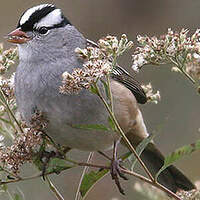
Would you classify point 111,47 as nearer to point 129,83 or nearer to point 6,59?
point 6,59

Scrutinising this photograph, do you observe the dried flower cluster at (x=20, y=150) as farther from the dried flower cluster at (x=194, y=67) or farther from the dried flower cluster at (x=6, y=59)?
the dried flower cluster at (x=194, y=67)

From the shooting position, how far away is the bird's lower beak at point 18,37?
4490 millimetres

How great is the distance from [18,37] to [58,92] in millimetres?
608

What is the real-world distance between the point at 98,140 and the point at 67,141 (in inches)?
9.3

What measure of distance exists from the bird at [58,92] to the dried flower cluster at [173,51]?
85cm

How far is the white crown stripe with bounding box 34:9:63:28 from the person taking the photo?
468 cm

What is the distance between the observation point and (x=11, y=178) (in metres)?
3.51

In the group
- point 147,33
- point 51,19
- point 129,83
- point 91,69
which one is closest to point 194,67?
point 91,69

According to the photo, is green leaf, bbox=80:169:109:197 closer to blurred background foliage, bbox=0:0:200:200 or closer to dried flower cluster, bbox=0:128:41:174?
dried flower cluster, bbox=0:128:41:174

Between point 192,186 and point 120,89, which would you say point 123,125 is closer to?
point 120,89

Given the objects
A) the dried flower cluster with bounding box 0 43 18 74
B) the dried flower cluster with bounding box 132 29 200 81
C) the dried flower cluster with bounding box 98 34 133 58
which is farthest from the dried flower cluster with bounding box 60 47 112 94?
the dried flower cluster with bounding box 0 43 18 74

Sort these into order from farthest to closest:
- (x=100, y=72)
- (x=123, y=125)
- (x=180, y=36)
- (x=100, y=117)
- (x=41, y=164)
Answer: (x=123, y=125), (x=100, y=117), (x=41, y=164), (x=180, y=36), (x=100, y=72)

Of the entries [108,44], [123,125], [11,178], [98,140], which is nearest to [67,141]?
[98,140]

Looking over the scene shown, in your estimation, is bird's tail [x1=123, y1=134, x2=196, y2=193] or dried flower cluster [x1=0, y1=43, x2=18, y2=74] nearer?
dried flower cluster [x1=0, y1=43, x2=18, y2=74]
